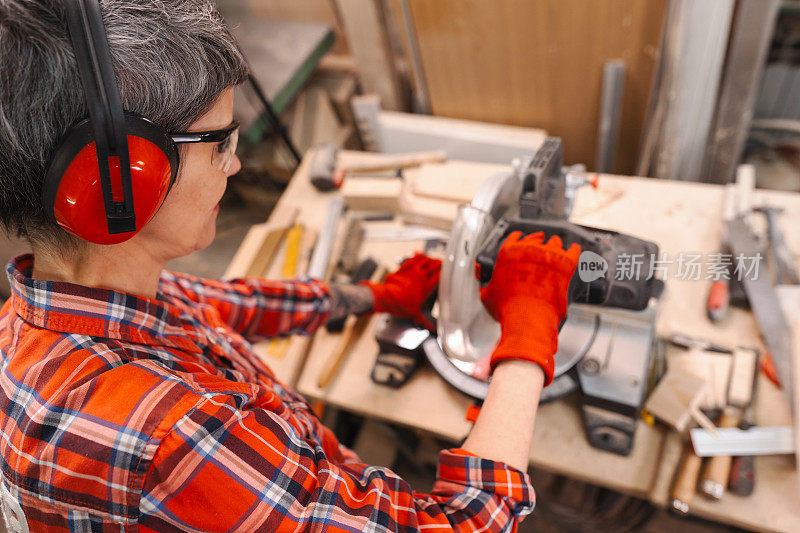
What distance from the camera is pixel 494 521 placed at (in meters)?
0.80

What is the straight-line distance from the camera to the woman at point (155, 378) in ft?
1.99

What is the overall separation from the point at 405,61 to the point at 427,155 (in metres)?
0.82

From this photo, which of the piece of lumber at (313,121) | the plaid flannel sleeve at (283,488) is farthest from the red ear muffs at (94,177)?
the piece of lumber at (313,121)

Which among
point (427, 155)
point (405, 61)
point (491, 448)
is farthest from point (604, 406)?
point (405, 61)

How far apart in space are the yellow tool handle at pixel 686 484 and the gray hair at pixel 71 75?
1121 millimetres

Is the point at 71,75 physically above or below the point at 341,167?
above

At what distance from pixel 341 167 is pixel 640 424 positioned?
1.37 meters

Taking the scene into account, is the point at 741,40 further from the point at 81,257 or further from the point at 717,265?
the point at 81,257

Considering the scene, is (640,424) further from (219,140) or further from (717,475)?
(219,140)

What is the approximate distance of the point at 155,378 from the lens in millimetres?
706

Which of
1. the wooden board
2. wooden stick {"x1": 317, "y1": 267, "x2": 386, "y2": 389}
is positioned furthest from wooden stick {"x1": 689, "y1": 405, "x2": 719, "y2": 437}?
the wooden board

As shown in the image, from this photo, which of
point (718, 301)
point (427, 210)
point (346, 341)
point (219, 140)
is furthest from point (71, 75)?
point (718, 301)

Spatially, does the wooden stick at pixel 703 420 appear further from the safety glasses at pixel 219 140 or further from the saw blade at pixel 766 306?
the safety glasses at pixel 219 140

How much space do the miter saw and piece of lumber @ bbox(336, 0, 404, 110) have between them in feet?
4.71
